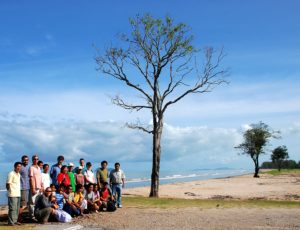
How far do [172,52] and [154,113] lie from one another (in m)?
3.34

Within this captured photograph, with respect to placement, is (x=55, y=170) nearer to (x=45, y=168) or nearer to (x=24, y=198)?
(x=45, y=168)

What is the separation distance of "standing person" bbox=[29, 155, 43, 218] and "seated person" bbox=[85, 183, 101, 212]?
210 cm

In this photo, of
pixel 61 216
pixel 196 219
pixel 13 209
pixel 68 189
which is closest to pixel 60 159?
pixel 68 189

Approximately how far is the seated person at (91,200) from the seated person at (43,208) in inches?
90.2

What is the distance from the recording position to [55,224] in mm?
12984

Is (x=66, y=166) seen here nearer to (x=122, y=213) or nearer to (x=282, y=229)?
(x=122, y=213)

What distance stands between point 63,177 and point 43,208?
1.92 meters

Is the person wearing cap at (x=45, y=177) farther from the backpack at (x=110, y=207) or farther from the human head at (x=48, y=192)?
the backpack at (x=110, y=207)

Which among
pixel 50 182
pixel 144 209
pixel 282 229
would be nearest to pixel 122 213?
pixel 144 209

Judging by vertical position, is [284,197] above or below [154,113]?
below

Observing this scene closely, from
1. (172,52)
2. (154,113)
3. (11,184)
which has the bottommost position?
(11,184)

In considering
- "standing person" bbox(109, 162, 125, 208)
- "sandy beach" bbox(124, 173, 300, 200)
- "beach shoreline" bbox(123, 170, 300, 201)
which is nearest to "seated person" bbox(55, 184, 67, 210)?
"standing person" bbox(109, 162, 125, 208)

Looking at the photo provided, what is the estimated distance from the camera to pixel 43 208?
13219 mm

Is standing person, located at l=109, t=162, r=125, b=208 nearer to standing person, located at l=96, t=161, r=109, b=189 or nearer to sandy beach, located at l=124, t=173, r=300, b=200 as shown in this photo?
standing person, located at l=96, t=161, r=109, b=189
